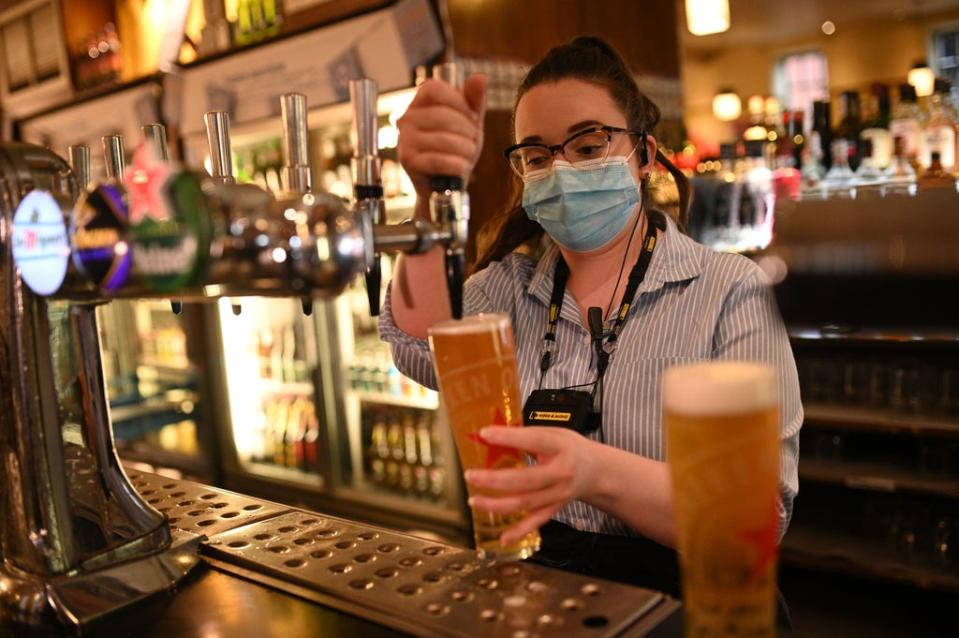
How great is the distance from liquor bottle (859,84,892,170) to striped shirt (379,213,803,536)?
2081 mm

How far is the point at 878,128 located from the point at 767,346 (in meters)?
2.40

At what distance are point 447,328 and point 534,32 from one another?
2998 millimetres

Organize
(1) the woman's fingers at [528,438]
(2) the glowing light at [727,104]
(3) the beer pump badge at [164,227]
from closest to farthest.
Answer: (3) the beer pump badge at [164,227] < (1) the woman's fingers at [528,438] < (2) the glowing light at [727,104]

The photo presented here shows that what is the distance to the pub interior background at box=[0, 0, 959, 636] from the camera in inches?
113

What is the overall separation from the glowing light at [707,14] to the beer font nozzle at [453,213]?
3.46 metres

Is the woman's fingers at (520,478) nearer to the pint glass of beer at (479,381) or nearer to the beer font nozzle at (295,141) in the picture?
the pint glass of beer at (479,381)

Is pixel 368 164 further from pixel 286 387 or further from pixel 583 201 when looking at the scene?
pixel 286 387

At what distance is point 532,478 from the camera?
82cm

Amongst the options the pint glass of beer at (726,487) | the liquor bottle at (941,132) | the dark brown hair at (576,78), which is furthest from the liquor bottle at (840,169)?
the pint glass of beer at (726,487)

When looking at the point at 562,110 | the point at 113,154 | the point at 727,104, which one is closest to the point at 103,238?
the point at 113,154

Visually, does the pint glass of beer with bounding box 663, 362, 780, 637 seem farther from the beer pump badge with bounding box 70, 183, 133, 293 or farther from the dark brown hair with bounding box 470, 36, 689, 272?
the dark brown hair with bounding box 470, 36, 689, 272

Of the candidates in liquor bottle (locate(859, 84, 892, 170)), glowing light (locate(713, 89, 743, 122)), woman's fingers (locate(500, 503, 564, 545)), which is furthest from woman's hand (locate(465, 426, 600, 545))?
glowing light (locate(713, 89, 743, 122))

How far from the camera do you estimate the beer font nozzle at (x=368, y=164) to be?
0.84 m

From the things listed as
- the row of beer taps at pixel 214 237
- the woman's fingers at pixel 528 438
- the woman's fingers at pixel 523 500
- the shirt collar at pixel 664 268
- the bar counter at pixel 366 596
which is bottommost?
the bar counter at pixel 366 596
